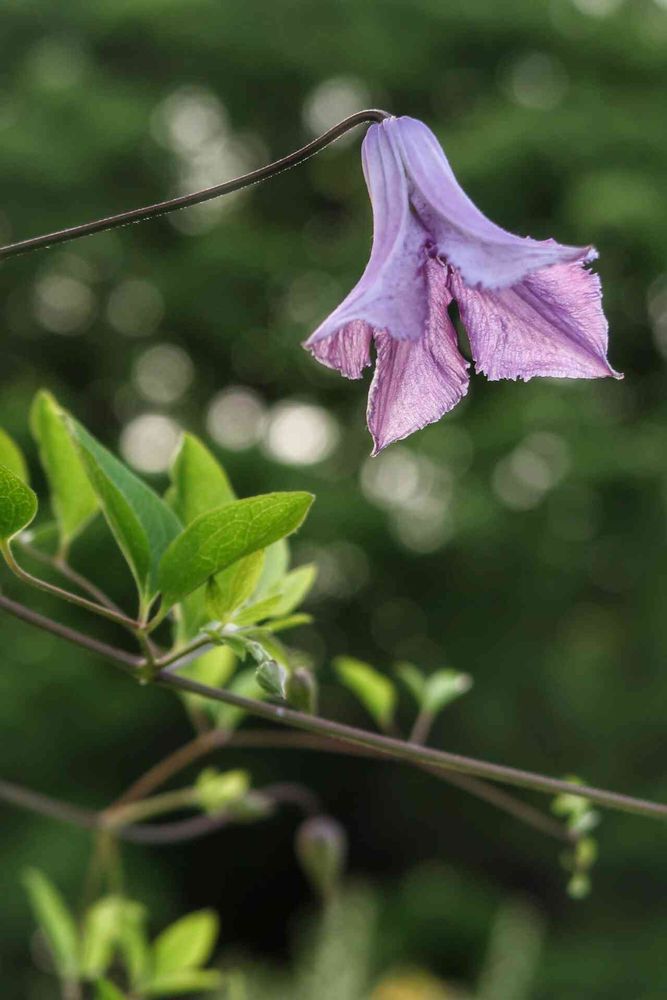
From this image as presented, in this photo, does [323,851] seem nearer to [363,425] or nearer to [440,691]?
[440,691]

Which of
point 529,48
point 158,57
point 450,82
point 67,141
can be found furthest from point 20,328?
point 529,48

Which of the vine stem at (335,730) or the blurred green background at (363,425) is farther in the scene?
the blurred green background at (363,425)

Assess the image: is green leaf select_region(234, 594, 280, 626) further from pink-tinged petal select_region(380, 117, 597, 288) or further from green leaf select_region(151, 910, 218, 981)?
green leaf select_region(151, 910, 218, 981)

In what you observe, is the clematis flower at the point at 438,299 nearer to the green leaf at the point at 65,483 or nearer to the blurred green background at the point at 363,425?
the green leaf at the point at 65,483

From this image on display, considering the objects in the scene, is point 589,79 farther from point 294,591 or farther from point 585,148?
point 294,591

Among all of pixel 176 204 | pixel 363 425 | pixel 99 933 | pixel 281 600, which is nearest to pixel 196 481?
pixel 281 600

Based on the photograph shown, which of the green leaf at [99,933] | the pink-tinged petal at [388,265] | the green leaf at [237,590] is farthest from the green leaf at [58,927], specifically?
the pink-tinged petal at [388,265]
